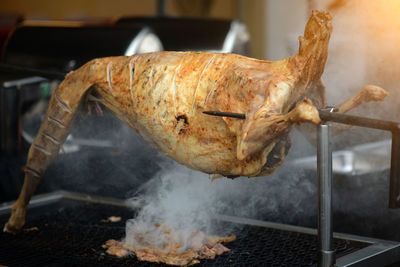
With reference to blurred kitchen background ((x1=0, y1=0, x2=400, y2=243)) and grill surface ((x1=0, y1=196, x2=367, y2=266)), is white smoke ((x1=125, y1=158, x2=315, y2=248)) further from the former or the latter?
grill surface ((x1=0, y1=196, x2=367, y2=266))

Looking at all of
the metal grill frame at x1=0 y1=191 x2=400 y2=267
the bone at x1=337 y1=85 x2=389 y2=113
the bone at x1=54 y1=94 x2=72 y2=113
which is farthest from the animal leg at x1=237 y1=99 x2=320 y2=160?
the bone at x1=54 y1=94 x2=72 y2=113

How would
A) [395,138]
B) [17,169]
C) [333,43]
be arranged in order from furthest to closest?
[17,169] → [333,43] → [395,138]

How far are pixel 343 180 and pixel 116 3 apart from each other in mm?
7350

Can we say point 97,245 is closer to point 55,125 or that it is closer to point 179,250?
point 179,250

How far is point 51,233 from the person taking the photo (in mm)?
2400

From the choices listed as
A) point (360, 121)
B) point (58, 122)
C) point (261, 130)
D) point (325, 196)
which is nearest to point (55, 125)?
point (58, 122)

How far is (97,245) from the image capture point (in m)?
2.22

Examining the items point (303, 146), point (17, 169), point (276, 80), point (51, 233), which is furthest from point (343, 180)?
point (17, 169)

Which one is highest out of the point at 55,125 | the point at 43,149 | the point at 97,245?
the point at 55,125

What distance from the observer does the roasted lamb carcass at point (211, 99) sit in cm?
171

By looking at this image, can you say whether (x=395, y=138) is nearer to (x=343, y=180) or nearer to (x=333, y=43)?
(x=343, y=180)

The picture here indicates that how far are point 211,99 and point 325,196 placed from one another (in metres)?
0.49

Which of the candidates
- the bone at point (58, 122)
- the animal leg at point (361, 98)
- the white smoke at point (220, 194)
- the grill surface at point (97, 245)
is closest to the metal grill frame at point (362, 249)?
the grill surface at point (97, 245)

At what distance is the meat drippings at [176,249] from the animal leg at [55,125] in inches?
18.9
